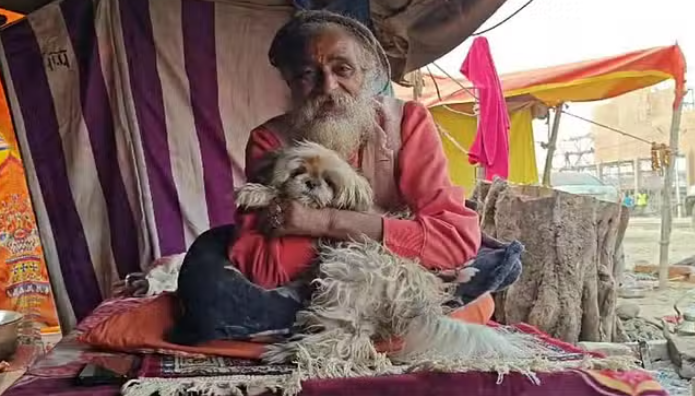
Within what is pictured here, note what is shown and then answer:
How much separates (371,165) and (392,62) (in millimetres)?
1955

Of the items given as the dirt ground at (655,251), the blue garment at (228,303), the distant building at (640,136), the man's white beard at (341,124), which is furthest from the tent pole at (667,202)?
the blue garment at (228,303)

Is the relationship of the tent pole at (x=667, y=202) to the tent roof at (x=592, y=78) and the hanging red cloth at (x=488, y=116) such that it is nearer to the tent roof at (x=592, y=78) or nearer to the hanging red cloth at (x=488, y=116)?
the tent roof at (x=592, y=78)

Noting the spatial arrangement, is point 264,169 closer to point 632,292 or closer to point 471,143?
point 632,292

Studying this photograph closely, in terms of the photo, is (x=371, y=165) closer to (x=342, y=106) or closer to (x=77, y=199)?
(x=342, y=106)

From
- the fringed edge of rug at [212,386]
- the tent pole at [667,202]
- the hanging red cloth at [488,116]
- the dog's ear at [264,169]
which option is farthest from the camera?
the tent pole at [667,202]

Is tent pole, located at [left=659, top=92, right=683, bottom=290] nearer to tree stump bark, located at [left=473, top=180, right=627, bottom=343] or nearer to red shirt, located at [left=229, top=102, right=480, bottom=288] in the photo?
tree stump bark, located at [left=473, top=180, right=627, bottom=343]

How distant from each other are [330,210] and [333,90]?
0.99 ft

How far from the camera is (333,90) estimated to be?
154cm

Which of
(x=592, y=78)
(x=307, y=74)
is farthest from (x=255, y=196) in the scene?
(x=592, y=78)

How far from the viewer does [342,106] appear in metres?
1.55

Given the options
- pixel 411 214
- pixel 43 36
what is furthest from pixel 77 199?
pixel 411 214

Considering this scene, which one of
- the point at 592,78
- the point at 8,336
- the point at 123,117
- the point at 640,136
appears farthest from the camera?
the point at 640,136

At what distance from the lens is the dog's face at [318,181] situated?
1394 millimetres

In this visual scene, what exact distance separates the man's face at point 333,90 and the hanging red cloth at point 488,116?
3.37 m
